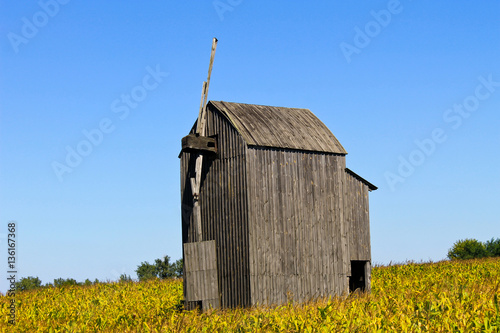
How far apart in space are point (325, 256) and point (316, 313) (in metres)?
6.73

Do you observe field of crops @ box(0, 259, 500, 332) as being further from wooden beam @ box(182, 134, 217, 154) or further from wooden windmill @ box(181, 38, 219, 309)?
wooden beam @ box(182, 134, 217, 154)

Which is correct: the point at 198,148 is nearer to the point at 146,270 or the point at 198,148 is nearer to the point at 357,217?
the point at 357,217

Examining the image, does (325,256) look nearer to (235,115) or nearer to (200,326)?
(235,115)

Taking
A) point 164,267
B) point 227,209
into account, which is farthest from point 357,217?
point 164,267

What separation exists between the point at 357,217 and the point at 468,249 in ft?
126

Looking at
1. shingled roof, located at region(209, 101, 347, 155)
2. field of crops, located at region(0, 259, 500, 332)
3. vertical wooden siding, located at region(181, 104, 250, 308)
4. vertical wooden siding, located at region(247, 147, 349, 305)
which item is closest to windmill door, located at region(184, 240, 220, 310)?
vertical wooden siding, located at region(181, 104, 250, 308)

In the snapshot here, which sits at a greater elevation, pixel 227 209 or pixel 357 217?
pixel 227 209

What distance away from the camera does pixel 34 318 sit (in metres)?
21.2

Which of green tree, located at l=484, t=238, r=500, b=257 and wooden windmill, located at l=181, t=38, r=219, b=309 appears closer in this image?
wooden windmill, located at l=181, t=38, r=219, b=309

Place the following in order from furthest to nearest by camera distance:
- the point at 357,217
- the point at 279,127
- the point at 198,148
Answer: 1. the point at 357,217
2. the point at 279,127
3. the point at 198,148

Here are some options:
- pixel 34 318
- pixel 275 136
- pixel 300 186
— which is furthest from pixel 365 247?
pixel 34 318

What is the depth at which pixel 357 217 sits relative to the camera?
76.5ft

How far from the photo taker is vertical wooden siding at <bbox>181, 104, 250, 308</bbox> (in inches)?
775

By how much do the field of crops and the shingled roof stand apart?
526 cm
